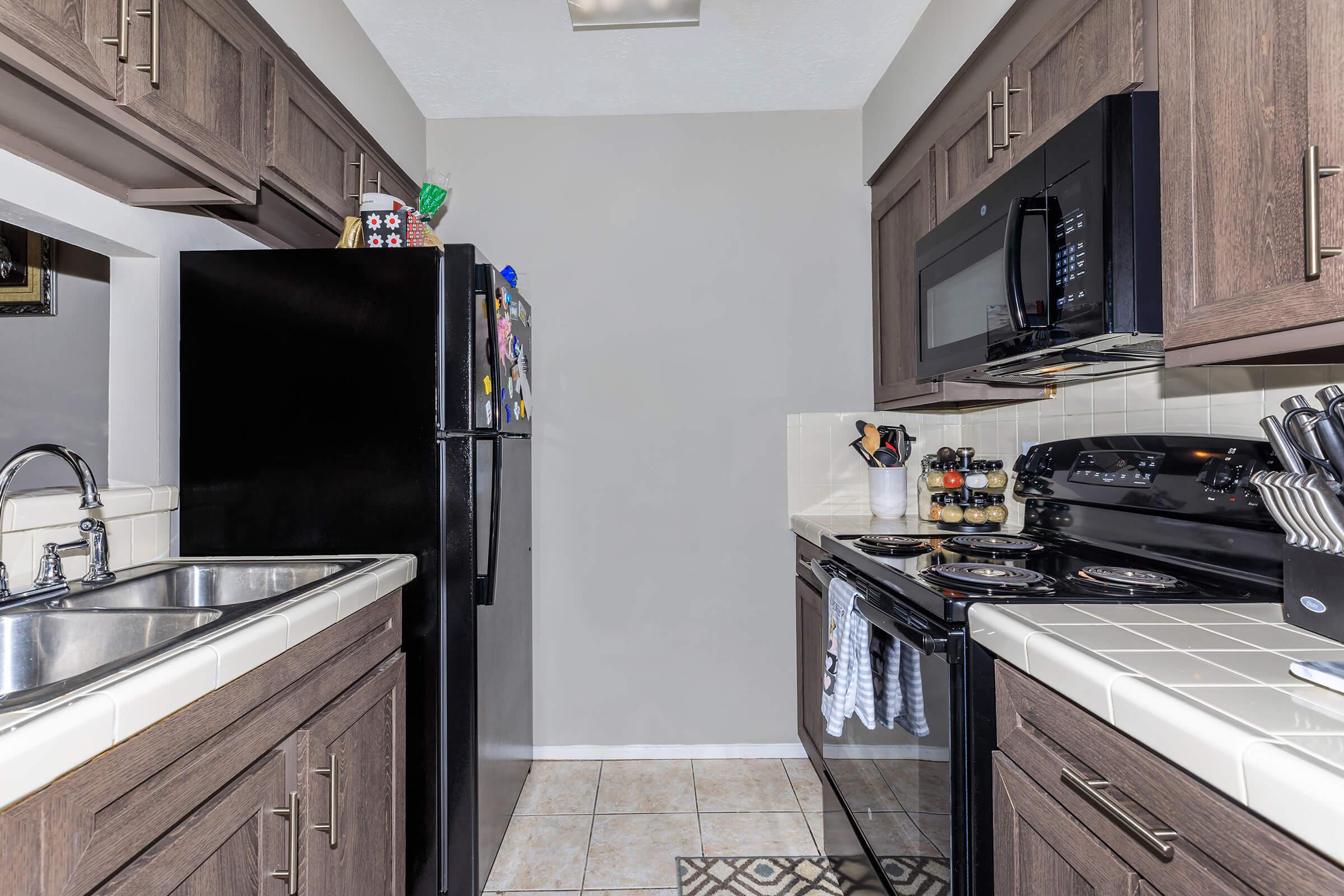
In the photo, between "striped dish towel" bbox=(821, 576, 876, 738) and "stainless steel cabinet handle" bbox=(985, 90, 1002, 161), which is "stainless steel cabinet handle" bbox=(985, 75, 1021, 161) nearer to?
"stainless steel cabinet handle" bbox=(985, 90, 1002, 161)

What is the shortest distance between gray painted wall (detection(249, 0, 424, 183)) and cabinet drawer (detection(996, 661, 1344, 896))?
207 cm

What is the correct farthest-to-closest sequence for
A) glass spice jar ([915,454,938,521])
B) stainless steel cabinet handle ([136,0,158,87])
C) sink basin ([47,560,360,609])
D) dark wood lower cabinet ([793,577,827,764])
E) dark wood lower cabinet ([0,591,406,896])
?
glass spice jar ([915,454,938,521]), dark wood lower cabinet ([793,577,827,764]), sink basin ([47,560,360,609]), stainless steel cabinet handle ([136,0,158,87]), dark wood lower cabinet ([0,591,406,896])

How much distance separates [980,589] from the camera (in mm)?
1279

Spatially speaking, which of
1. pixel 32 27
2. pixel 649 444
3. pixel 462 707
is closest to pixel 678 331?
pixel 649 444

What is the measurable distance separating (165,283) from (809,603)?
82.2 inches

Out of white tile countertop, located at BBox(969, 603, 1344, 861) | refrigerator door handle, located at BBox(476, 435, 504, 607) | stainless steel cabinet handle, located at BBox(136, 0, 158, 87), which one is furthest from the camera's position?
refrigerator door handle, located at BBox(476, 435, 504, 607)

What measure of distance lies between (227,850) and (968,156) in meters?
2.15

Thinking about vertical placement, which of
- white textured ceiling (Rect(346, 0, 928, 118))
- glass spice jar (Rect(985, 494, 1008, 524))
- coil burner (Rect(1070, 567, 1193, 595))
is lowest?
coil burner (Rect(1070, 567, 1193, 595))

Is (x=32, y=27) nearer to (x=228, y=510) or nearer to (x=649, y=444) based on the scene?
(x=228, y=510)

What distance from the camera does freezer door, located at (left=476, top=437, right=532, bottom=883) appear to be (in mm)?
1854

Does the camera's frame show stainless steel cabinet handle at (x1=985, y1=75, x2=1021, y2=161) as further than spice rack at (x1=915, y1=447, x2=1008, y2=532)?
No

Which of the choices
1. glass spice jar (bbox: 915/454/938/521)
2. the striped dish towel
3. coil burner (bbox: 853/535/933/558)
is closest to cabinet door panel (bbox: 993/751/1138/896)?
the striped dish towel

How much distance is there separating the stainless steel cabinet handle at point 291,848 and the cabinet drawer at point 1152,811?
1.11 metres

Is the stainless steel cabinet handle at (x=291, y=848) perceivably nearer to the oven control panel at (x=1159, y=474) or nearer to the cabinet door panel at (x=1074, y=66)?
the oven control panel at (x=1159, y=474)
